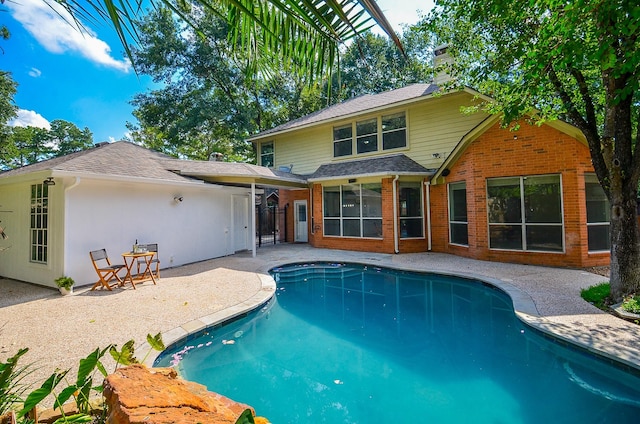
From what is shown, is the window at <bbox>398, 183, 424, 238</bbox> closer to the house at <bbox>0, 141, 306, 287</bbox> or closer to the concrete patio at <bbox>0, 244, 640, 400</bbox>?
the concrete patio at <bbox>0, 244, 640, 400</bbox>

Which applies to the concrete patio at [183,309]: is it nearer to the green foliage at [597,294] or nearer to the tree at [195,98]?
the green foliage at [597,294]

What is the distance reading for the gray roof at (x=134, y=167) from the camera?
25.2ft

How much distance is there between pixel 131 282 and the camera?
7.23 metres

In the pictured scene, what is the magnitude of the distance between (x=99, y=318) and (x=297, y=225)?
11.3 metres

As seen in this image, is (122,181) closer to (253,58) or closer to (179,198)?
(179,198)

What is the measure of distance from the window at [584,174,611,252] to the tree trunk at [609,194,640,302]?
11.0ft

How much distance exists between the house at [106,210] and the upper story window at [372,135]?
4.44 metres

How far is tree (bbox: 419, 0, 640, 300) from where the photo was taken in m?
4.41

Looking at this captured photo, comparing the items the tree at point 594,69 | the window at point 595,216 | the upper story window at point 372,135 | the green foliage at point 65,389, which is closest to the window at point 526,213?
the window at point 595,216

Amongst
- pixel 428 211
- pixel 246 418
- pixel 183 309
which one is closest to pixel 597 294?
pixel 428 211

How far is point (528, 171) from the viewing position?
912 centimetres

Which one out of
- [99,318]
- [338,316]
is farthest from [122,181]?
[338,316]

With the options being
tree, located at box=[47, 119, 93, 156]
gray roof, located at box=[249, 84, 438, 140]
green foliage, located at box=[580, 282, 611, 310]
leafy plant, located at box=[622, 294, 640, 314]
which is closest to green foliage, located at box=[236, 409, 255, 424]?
leafy plant, located at box=[622, 294, 640, 314]

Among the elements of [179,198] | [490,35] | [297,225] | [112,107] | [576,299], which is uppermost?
Result: [490,35]
